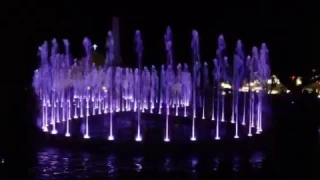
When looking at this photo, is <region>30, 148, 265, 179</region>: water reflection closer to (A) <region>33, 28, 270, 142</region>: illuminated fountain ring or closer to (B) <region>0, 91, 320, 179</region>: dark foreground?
(B) <region>0, 91, 320, 179</region>: dark foreground

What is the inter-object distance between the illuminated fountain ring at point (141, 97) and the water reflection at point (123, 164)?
2744 millimetres

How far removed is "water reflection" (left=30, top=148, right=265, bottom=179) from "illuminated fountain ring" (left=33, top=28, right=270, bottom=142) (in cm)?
274

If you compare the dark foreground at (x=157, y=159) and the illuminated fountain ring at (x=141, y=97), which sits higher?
the illuminated fountain ring at (x=141, y=97)

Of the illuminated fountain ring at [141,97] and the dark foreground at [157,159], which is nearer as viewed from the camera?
the dark foreground at [157,159]

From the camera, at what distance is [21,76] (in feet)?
95.9

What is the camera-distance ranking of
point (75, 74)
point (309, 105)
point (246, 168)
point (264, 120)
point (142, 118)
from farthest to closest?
point (75, 74), point (309, 105), point (264, 120), point (142, 118), point (246, 168)

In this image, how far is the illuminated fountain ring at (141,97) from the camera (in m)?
20.2

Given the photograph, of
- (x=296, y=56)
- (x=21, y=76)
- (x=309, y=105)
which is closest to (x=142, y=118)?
(x=21, y=76)

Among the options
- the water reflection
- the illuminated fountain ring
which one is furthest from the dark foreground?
the illuminated fountain ring

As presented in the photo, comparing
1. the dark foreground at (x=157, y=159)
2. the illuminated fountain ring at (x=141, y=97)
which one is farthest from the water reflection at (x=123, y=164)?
the illuminated fountain ring at (x=141, y=97)

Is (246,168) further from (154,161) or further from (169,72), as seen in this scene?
(169,72)

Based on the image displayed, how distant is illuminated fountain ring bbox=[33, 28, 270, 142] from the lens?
20203 mm

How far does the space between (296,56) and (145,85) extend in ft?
52.1

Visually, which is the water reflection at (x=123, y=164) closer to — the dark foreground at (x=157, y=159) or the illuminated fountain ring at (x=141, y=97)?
the dark foreground at (x=157, y=159)
